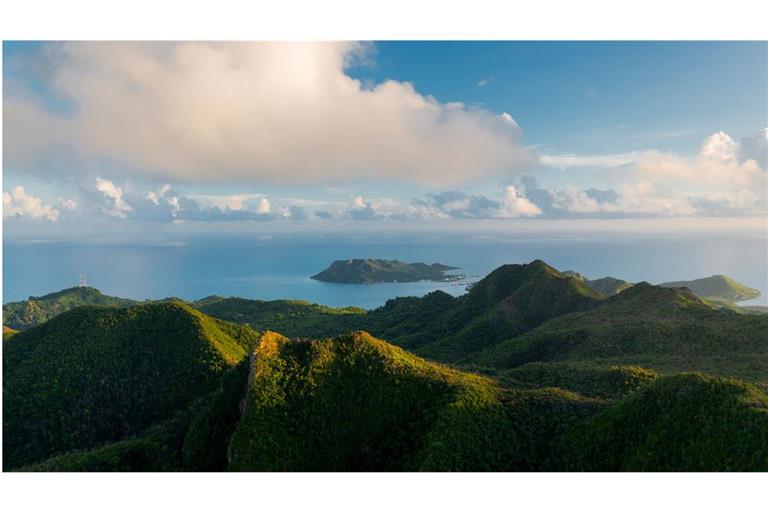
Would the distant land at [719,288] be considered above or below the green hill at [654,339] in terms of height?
below

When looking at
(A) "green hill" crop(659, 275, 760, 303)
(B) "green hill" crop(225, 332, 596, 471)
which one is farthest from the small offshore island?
(B) "green hill" crop(225, 332, 596, 471)

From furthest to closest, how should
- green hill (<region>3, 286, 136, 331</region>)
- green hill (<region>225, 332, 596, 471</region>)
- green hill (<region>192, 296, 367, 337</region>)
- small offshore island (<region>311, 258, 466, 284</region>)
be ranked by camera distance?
small offshore island (<region>311, 258, 466, 284</region>)
green hill (<region>3, 286, 136, 331</region>)
green hill (<region>192, 296, 367, 337</region>)
green hill (<region>225, 332, 596, 471</region>)

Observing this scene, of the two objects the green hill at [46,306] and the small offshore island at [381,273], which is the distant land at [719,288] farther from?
the green hill at [46,306]

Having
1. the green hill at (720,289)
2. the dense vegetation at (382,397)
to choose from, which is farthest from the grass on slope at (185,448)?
the green hill at (720,289)

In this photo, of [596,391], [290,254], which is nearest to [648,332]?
[596,391]

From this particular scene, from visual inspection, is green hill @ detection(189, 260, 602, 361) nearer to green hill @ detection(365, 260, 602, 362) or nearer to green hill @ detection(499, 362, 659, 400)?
green hill @ detection(365, 260, 602, 362)

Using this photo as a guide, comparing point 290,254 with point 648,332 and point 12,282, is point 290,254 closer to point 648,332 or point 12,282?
point 12,282
